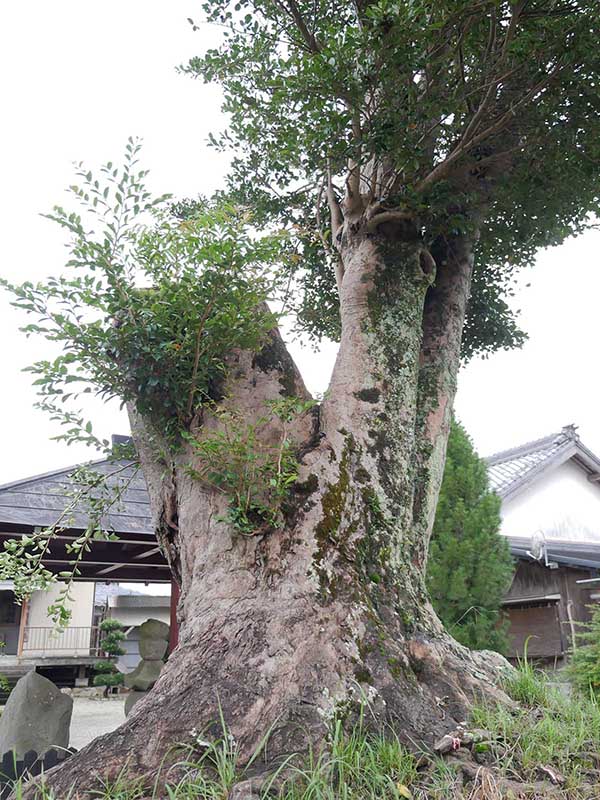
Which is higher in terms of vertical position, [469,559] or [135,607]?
[469,559]

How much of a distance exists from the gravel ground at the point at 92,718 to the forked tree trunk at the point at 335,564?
5392 mm

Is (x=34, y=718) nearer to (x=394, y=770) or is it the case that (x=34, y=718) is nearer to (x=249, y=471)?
(x=249, y=471)

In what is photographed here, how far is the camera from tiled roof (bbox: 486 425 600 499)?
1259 centimetres

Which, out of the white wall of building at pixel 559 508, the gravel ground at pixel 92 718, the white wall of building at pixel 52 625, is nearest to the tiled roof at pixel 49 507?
the gravel ground at pixel 92 718

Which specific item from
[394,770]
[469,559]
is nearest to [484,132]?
[394,770]

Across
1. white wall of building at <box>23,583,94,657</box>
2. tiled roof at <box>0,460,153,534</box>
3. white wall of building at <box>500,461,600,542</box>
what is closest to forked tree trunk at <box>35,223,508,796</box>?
tiled roof at <box>0,460,153,534</box>

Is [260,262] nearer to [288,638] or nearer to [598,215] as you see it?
[288,638]

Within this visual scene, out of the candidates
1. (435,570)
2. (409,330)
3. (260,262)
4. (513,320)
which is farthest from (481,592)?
(260,262)

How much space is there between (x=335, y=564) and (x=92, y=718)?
9819mm

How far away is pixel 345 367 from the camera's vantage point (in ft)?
12.2

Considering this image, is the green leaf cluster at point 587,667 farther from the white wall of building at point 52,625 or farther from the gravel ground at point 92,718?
the white wall of building at point 52,625

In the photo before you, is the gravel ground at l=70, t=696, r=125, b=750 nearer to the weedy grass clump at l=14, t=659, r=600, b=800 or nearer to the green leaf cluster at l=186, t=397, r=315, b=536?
the green leaf cluster at l=186, t=397, r=315, b=536

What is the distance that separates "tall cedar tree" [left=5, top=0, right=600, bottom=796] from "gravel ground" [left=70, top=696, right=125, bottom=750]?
553 centimetres

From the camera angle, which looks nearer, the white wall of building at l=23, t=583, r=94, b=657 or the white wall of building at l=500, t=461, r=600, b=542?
the white wall of building at l=500, t=461, r=600, b=542
